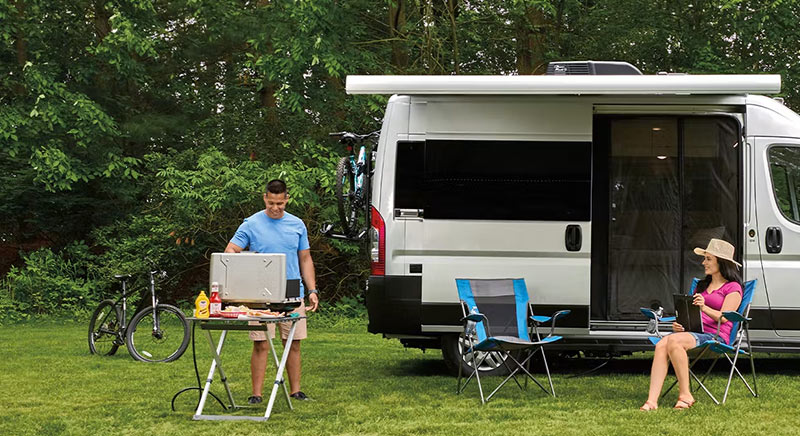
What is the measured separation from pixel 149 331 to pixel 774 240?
18.3 ft

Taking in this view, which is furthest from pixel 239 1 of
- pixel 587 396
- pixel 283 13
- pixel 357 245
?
pixel 587 396

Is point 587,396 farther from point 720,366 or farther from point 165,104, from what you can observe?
point 165,104

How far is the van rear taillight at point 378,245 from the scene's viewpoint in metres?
8.64

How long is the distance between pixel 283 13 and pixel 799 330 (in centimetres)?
895

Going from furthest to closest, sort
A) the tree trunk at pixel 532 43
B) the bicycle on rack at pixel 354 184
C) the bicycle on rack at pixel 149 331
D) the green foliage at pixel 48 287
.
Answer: the tree trunk at pixel 532 43 → the green foliage at pixel 48 287 → the bicycle on rack at pixel 149 331 → the bicycle on rack at pixel 354 184

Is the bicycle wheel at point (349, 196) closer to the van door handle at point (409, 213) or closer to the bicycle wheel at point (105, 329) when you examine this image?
the van door handle at point (409, 213)

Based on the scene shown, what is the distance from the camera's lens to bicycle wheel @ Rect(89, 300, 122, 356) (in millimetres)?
11156

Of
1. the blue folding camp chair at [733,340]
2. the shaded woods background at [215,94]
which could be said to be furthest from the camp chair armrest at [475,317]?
the shaded woods background at [215,94]

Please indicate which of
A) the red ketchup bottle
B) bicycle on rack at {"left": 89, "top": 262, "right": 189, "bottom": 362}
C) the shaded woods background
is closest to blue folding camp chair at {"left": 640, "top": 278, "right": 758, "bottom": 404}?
the red ketchup bottle

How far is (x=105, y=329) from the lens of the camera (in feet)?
36.8

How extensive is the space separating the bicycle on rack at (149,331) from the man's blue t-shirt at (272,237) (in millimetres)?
3368

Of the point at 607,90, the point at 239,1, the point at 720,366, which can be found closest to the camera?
the point at 607,90

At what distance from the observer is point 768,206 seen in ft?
28.3

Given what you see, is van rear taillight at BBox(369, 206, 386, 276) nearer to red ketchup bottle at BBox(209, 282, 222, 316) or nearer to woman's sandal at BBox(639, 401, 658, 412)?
red ketchup bottle at BBox(209, 282, 222, 316)
